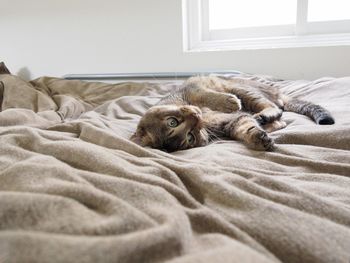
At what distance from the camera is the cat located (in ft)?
3.80

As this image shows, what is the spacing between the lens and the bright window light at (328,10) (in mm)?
2119

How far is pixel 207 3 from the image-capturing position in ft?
7.64

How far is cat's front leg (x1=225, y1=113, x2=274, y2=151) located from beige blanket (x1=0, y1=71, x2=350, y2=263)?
0.04 meters

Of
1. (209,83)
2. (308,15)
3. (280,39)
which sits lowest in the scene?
(209,83)

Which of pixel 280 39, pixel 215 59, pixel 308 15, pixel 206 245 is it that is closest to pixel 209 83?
pixel 215 59

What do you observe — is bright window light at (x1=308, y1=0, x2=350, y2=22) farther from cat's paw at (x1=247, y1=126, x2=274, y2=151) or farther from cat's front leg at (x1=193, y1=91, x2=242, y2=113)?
cat's paw at (x1=247, y1=126, x2=274, y2=151)

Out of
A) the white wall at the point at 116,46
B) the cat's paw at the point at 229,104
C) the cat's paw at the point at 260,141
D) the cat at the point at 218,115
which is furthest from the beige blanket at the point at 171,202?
the white wall at the point at 116,46

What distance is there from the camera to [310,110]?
130 centimetres

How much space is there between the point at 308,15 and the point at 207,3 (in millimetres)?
695

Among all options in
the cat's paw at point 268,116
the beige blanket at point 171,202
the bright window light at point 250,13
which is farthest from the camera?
the bright window light at point 250,13

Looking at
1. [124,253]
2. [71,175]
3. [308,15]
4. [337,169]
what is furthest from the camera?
[308,15]

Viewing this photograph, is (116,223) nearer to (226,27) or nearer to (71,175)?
(71,175)

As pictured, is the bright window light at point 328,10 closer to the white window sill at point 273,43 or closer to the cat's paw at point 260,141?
the white window sill at point 273,43

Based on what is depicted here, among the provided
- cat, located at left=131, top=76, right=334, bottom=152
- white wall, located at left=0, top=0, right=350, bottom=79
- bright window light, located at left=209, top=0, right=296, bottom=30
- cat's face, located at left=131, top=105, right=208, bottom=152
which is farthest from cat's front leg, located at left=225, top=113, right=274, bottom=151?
bright window light, located at left=209, top=0, right=296, bottom=30
